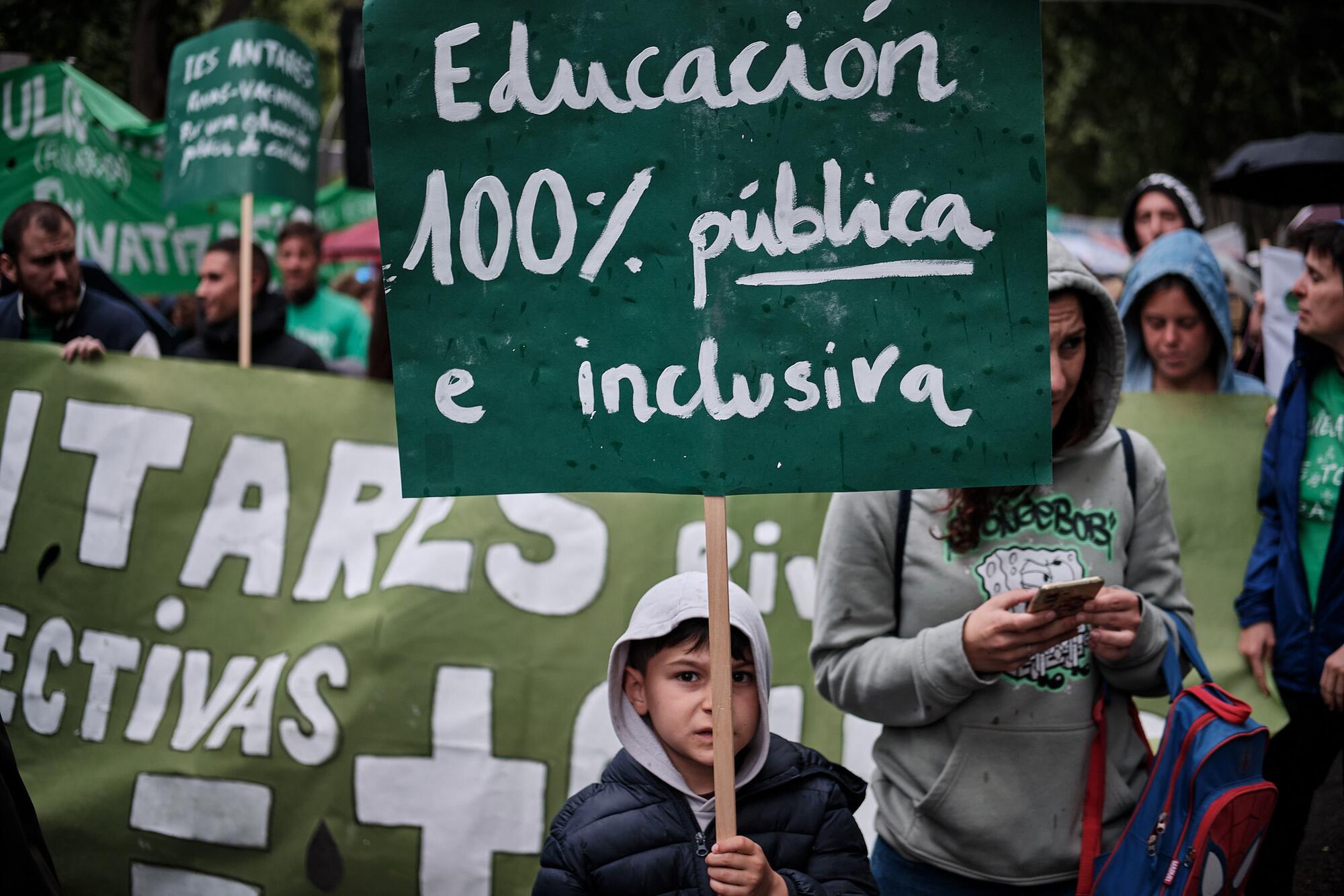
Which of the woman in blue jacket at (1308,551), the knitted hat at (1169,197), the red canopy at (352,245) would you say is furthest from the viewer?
the red canopy at (352,245)

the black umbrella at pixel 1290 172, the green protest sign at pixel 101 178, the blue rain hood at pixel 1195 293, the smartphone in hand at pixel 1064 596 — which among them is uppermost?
the black umbrella at pixel 1290 172

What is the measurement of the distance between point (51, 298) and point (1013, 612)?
12.9 ft

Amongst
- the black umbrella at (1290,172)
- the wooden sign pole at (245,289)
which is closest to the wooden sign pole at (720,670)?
the wooden sign pole at (245,289)

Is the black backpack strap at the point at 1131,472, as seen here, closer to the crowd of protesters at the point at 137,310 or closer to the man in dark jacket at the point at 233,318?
the crowd of protesters at the point at 137,310

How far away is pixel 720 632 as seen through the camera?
6.26 ft

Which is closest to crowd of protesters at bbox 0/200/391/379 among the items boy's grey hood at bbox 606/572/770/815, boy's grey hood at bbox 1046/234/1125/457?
boy's grey hood at bbox 606/572/770/815

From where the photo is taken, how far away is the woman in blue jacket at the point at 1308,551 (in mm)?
3273

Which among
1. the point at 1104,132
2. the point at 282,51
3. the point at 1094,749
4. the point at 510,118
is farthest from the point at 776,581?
the point at 1104,132

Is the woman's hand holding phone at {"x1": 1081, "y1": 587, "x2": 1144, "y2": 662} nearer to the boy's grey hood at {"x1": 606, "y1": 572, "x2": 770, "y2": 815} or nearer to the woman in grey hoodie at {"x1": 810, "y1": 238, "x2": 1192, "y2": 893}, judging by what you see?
the woman in grey hoodie at {"x1": 810, "y1": 238, "x2": 1192, "y2": 893}

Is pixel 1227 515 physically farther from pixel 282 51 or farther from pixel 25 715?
pixel 282 51

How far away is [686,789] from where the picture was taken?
2129mm

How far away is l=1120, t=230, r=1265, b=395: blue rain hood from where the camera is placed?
3723 millimetres

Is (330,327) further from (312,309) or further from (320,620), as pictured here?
(320,620)

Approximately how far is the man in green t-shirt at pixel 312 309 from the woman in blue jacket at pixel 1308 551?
4.71m
